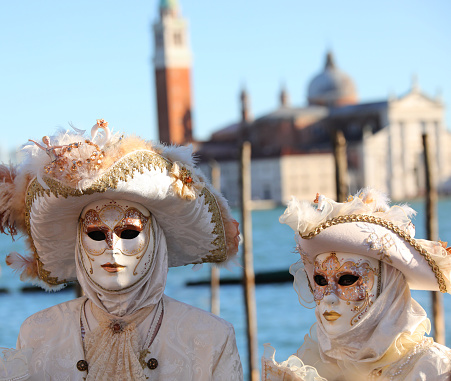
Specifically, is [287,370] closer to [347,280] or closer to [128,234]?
[347,280]

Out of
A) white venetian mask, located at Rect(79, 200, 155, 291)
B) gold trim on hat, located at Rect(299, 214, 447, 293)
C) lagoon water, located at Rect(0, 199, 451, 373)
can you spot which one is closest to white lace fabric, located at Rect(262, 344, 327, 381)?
gold trim on hat, located at Rect(299, 214, 447, 293)

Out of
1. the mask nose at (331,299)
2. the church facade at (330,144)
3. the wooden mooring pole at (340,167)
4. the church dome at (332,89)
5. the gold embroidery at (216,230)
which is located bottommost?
the church facade at (330,144)

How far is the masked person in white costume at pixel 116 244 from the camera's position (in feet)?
8.82

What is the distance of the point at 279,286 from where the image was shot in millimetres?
20031

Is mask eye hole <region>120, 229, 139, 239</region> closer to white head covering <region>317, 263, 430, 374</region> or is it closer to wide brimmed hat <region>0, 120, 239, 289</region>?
wide brimmed hat <region>0, 120, 239, 289</region>

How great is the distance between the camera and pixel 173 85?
55.1 meters

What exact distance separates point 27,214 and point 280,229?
4246 cm

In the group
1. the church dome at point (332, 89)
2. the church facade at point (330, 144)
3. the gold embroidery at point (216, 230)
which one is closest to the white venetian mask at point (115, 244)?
the gold embroidery at point (216, 230)

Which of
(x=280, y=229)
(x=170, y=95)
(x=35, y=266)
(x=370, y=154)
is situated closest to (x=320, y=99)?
(x=370, y=154)

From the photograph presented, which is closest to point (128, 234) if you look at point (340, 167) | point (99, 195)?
point (99, 195)

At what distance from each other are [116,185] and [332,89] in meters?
56.9

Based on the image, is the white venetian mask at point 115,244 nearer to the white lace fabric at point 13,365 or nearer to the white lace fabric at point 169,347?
the white lace fabric at point 169,347

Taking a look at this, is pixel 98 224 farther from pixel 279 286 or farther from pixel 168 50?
pixel 168 50

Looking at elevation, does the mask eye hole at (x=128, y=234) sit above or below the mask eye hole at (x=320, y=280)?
above
